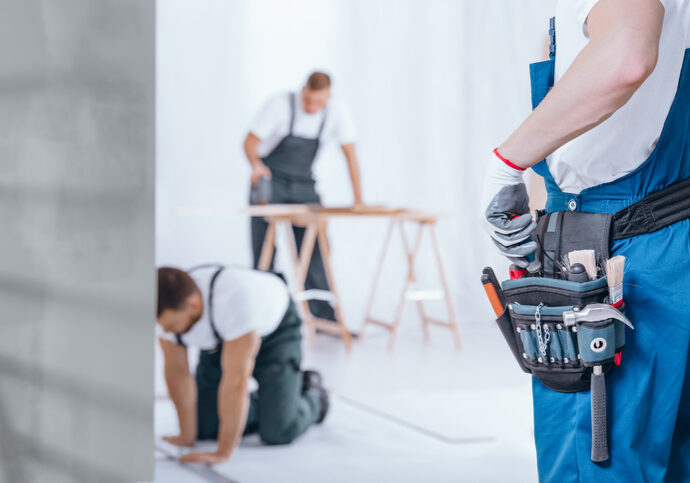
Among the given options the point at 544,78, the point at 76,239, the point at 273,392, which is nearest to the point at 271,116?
the point at 273,392

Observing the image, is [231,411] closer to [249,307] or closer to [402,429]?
[249,307]

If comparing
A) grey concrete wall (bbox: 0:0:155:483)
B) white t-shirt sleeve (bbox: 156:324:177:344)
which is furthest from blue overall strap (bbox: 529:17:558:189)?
white t-shirt sleeve (bbox: 156:324:177:344)

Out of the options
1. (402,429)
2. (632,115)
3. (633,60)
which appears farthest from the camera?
(402,429)

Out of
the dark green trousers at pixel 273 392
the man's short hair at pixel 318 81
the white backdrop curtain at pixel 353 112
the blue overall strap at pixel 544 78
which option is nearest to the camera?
the blue overall strap at pixel 544 78

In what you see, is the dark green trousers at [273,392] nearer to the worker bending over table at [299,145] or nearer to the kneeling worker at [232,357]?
the kneeling worker at [232,357]

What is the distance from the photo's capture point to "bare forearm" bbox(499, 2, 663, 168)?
881 mm

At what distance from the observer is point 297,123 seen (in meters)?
4.50

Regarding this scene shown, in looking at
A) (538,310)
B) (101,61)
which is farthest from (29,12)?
(538,310)

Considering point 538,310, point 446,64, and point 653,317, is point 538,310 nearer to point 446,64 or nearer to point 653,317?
point 653,317

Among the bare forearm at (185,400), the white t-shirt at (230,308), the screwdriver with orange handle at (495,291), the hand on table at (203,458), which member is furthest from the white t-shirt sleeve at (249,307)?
the screwdriver with orange handle at (495,291)

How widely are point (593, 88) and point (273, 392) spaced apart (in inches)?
80.8

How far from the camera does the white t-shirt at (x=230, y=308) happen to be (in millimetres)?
2518

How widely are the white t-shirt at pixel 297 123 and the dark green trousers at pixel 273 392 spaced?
1.78 m

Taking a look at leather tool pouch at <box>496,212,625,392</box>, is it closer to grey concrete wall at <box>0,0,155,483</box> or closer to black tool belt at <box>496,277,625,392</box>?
black tool belt at <box>496,277,625,392</box>
